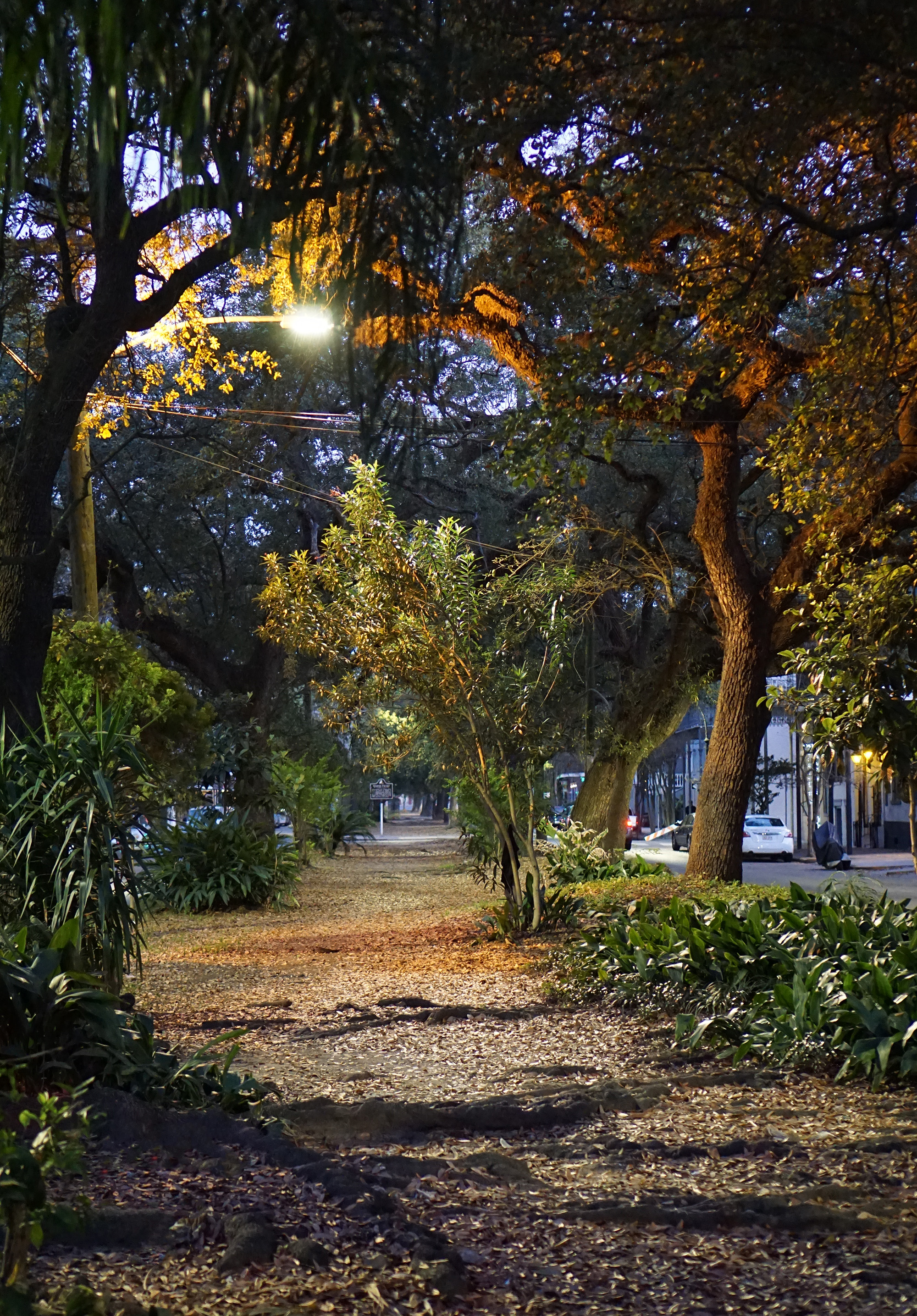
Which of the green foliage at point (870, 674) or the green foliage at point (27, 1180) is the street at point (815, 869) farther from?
the green foliage at point (27, 1180)

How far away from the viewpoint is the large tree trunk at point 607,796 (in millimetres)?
20656

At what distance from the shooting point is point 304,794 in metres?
24.5

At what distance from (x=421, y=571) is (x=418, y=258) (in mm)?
9109

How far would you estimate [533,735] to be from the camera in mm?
12227

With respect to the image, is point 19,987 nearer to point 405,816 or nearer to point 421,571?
point 421,571

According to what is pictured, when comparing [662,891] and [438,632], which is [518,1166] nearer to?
[438,632]

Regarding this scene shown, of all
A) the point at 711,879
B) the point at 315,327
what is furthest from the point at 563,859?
the point at 315,327

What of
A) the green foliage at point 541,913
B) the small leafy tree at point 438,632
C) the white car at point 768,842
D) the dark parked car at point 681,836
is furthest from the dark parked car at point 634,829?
the small leafy tree at point 438,632

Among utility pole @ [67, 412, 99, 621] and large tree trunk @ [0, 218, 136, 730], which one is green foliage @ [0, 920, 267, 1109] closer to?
large tree trunk @ [0, 218, 136, 730]

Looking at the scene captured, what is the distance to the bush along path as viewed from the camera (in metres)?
3.57

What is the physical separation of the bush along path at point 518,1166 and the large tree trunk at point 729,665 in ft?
12.4

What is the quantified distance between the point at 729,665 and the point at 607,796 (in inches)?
306

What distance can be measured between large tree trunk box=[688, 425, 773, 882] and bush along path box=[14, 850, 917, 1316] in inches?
149

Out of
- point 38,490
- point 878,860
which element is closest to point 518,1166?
point 38,490
